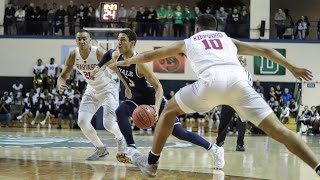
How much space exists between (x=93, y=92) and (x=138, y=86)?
169 centimetres

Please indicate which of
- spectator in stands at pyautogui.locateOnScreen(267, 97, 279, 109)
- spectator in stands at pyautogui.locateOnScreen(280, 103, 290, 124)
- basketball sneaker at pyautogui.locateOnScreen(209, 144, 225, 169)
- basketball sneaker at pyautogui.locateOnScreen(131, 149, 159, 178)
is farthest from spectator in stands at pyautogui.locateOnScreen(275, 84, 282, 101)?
basketball sneaker at pyautogui.locateOnScreen(131, 149, 159, 178)

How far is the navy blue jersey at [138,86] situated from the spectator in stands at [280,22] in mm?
17498

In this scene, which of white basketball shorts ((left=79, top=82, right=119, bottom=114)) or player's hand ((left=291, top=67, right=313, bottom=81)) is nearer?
player's hand ((left=291, top=67, right=313, bottom=81))

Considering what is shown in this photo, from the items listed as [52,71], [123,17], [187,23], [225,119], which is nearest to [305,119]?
[187,23]

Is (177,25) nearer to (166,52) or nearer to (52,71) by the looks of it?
(52,71)

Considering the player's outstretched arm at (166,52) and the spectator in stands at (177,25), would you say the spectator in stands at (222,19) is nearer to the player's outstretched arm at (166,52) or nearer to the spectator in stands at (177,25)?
the spectator in stands at (177,25)

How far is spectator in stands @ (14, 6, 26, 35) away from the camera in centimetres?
2414

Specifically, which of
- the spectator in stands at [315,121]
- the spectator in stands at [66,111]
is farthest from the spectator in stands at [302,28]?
the spectator in stands at [66,111]

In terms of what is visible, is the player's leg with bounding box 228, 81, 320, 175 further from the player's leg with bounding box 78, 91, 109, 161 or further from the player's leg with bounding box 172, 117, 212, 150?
the player's leg with bounding box 78, 91, 109, 161

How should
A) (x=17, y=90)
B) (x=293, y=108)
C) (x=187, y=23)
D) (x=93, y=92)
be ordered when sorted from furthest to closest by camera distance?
(x=187, y=23)
(x=17, y=90)
(x=293, y=108)
(x=93, y=92)

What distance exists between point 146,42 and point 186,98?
62.4 ft

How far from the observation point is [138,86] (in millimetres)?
7168

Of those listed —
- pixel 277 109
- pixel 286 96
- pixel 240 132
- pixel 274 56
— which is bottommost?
pixel 277 109

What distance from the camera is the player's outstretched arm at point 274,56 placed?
5.01 metres
